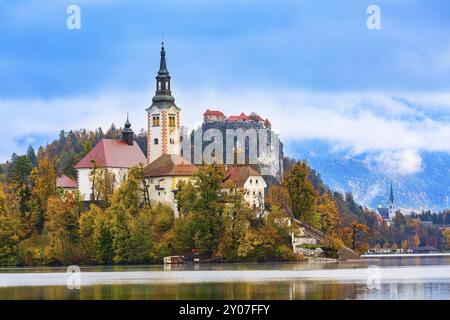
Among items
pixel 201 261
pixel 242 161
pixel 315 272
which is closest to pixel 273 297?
pixel 315 272

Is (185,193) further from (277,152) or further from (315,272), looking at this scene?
(277,152)

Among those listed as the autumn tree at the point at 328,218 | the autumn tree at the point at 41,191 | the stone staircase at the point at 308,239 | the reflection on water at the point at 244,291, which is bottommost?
the reflection on water at the point at 244,291

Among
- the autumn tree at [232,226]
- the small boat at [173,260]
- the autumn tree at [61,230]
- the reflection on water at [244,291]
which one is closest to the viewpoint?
the reflection on water at [244,291]

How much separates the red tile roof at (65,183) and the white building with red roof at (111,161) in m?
1.84

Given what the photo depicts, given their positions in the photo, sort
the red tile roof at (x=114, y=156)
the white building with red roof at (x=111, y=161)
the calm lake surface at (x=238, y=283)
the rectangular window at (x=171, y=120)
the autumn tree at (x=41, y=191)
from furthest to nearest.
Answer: the rectangular window at (x=171, y=120), the red tile roof at (x=114, y=156), the white building with red roof at (x=111, y=161), the autumn tree at (x=41, y=191), the calm lake surface at (x=238, y=283)

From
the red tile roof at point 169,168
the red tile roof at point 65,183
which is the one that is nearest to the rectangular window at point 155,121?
the red tile roof at point 169,168

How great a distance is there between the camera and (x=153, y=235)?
10906 centimetres

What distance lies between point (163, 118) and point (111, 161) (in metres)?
7.42

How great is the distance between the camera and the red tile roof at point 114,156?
422 ft

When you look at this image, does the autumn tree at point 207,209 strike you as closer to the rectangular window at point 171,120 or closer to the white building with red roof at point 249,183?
the white building with red roof at point 249,183

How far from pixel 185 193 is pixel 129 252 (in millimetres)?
6768

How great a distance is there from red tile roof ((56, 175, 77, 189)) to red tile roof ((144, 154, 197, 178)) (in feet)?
31.1

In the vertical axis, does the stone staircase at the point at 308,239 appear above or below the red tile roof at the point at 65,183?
below

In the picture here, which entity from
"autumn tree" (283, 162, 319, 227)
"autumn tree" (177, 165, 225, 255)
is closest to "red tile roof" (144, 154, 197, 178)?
"autumn tree" (283, 162, 319, 227)
